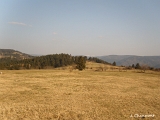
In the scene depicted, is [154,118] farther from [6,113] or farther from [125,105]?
[6,113]

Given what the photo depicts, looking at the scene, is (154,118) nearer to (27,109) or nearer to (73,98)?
(73,98)

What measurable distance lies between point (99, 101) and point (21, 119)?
11.4m

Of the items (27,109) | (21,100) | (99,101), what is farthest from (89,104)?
(21,100)

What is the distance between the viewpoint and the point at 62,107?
69.0ft

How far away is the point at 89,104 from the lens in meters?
22.6

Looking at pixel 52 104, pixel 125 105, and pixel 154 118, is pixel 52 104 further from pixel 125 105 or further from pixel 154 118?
pixel 154 118

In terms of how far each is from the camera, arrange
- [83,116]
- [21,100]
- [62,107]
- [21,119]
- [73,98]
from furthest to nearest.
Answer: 1. [73,98]
2. [21,100]
3. [62,107]
4. [83,116]
5. [21,119]

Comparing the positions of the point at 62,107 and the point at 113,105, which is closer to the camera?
the point at 62,107

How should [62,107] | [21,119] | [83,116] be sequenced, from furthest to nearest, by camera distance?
1. [62,107]
2. [83,116]
3. [21,119]

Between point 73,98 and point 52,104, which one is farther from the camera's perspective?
point 73,98

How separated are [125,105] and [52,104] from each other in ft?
31.7

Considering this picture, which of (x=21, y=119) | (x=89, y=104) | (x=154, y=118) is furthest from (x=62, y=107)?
(x=154, y=118)

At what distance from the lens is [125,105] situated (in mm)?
22328

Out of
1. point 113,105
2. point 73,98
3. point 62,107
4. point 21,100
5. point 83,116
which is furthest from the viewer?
point 73,98
